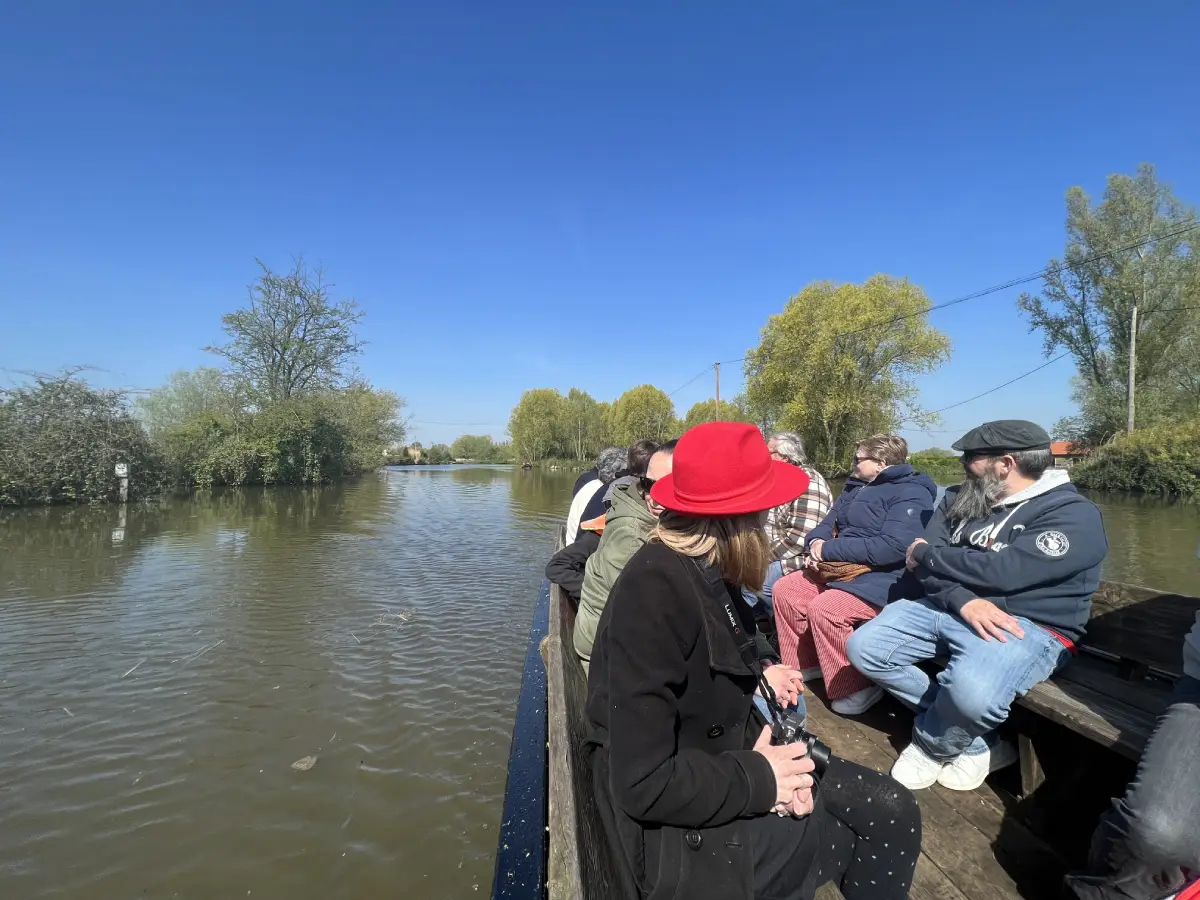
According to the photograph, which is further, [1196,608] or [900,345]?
[900,345]

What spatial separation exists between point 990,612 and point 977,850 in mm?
917

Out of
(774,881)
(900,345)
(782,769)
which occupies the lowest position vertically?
(774,881)

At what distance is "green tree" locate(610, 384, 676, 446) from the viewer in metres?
65.2

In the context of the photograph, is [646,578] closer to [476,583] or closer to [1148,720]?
[1148,720]

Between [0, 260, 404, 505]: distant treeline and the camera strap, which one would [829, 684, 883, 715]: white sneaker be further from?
[0, 260, 404, 505]: distant treeline

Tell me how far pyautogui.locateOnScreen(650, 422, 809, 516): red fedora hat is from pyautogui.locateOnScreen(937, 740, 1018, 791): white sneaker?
1898 mm

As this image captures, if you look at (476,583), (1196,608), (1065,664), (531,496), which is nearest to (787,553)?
(1065,664)

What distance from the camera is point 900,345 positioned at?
111 feet

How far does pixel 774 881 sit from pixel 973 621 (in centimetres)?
160

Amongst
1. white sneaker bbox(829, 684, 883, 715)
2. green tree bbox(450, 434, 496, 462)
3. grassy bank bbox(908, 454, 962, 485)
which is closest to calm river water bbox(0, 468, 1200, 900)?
white sneaker bbox(829, 684, 883, 715)

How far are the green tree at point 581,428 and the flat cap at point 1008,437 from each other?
74.4 metres

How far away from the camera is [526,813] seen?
8.03 feet

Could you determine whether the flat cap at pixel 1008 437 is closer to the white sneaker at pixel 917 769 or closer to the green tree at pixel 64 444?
the white sneaker at pixel 917 769

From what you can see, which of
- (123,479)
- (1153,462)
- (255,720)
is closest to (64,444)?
(123,479)
